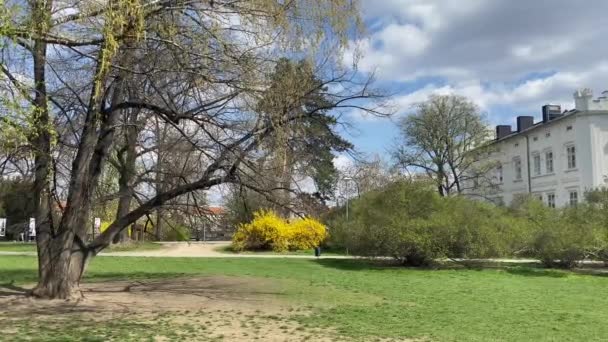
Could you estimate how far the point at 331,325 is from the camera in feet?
36.9

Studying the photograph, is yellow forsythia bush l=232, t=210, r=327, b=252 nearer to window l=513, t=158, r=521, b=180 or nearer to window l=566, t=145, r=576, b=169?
window l=566, t=145, r=576, b=169

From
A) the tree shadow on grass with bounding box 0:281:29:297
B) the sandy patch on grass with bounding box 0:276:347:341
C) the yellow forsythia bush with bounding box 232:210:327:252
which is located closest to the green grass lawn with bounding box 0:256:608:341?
the sandy patch on grass with bounding box 0:276:347:341

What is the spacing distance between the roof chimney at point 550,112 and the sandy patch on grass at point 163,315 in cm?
4639

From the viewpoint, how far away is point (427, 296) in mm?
16375

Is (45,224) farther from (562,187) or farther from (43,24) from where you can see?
(562,187)

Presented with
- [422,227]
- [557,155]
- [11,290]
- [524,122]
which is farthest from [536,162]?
[11,290]

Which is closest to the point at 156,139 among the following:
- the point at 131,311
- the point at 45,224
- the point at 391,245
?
the point at 45,224

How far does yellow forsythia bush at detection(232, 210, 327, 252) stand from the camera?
39.0m

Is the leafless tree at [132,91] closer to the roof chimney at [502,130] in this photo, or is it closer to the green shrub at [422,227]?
the green shrub at [422,227]

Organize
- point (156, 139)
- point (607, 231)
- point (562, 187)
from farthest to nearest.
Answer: point (562, 187) → point (607, 231) → point (156, 139)

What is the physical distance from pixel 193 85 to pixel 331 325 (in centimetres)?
542

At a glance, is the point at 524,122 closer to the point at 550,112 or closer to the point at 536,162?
the point at 550,112

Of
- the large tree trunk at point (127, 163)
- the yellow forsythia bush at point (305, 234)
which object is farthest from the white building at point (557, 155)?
the large tree trunk at point (127, 163)

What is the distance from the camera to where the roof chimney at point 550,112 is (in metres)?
57.0
